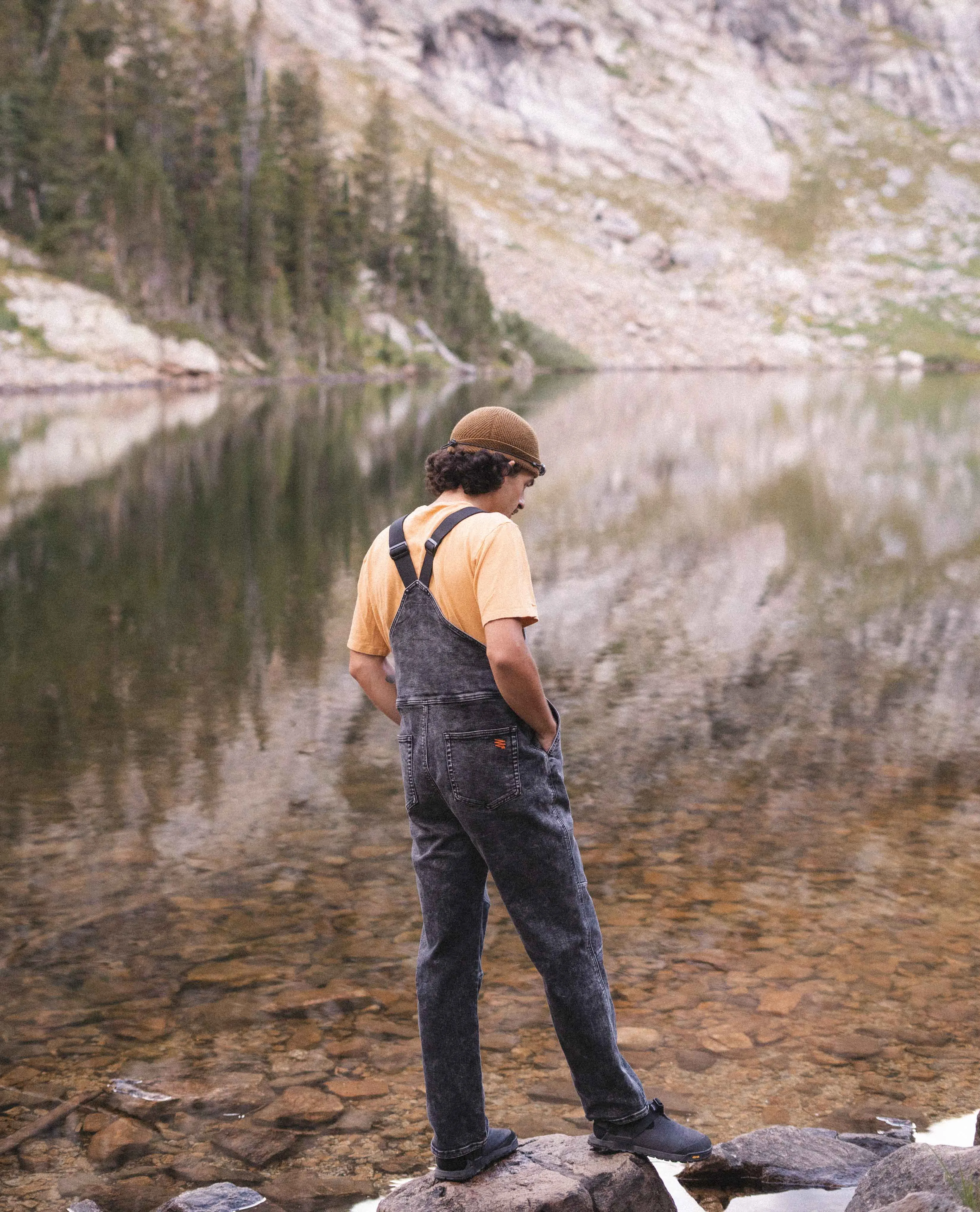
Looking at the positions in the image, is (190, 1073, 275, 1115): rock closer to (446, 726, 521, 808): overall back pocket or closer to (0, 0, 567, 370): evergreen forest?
(446, 726, 521, 808): overall back pocket

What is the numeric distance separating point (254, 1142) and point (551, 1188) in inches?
62.8

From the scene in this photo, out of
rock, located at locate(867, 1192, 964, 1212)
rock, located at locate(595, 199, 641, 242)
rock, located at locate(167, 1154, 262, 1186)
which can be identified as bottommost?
rock, located at locate(167, 1154, 262, 1186)

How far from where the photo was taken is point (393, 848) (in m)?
9.01

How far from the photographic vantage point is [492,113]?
18288 cm

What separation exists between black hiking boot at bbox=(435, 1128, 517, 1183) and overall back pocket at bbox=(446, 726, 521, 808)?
139cm

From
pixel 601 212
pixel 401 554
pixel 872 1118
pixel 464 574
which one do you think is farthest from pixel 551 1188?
pixel 601 212

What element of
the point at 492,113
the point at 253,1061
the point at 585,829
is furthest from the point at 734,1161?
the point at 492,113

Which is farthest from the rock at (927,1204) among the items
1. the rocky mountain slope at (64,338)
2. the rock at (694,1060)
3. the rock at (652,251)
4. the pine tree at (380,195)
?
the rock at (652,251)

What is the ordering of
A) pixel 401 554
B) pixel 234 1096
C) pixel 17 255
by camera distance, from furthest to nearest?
pixel 17 255 → pixel 234 1096 → pixel 401 554

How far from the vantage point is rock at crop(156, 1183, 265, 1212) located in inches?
186

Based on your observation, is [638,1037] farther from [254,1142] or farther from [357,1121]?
[254,1142]

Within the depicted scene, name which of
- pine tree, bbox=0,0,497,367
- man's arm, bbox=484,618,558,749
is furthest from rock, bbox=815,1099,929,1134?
pine tree, bbox=0,0,497,367

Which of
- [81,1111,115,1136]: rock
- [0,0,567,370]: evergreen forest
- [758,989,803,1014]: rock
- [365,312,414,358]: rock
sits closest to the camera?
[81,1111,115,1136]: rock

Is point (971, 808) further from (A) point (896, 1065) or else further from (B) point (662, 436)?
(B) point (662, 436)
